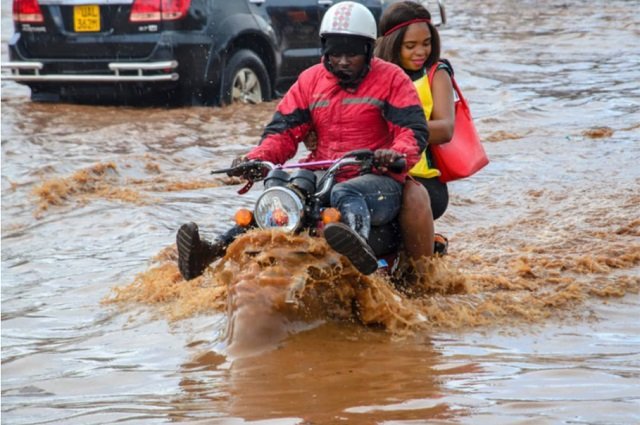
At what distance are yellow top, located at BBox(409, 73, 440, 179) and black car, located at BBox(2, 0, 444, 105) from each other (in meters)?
6.75

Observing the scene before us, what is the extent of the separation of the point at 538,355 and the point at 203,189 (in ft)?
18.3

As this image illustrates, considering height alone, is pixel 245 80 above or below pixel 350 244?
below

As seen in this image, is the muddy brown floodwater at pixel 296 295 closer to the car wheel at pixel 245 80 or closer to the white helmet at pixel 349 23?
the car wheel at pixel 245 80

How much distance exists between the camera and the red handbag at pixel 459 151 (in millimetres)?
6953

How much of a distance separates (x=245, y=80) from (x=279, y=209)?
880 cm

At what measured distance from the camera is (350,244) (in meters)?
5.57

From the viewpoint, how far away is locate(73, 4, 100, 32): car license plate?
13383 millimetres

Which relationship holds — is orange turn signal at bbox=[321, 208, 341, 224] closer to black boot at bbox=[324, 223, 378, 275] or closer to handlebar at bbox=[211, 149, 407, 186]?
black boot at bbox=[324, 223, 378, 275]

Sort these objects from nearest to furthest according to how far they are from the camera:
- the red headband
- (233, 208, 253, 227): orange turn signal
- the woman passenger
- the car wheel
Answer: (233, 208, 253, 227): orange turn signal
the woman passenger
the red headband
the car wheel

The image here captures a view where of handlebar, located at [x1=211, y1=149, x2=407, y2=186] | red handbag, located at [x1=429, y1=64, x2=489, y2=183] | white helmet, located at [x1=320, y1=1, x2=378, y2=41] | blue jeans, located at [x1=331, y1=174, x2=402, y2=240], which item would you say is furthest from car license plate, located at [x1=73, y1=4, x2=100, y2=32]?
blue jeans, located at [x1=331, y1=174, x2=402, y2=240]

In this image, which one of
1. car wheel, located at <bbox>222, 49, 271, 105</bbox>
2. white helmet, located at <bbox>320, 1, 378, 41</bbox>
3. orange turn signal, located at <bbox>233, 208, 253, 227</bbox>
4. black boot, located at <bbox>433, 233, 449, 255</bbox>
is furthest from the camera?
car wheel, located at <bbox>222, 49, 271, 105</bbox>

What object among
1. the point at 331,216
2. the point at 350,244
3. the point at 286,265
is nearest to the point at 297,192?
the point at 331,216

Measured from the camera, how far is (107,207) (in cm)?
1030

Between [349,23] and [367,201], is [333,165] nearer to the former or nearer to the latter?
[367,201]
